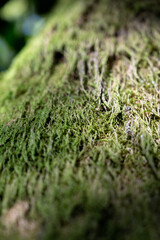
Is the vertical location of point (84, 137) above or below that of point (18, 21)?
below

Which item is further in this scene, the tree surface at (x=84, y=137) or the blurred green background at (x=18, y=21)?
the blurred green background at (x=18, y=21)

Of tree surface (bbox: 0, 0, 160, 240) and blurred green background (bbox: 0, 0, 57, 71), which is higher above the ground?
blurred green background (bbox: 0, 0, 57, 71)

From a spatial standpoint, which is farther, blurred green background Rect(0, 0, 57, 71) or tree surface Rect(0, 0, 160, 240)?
blurred green background Rect(0, 0, 57, 71)

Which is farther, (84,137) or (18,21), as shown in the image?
(18,21)

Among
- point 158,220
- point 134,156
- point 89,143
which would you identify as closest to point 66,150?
point 89,143

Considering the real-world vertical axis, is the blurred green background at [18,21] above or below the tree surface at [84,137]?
above
